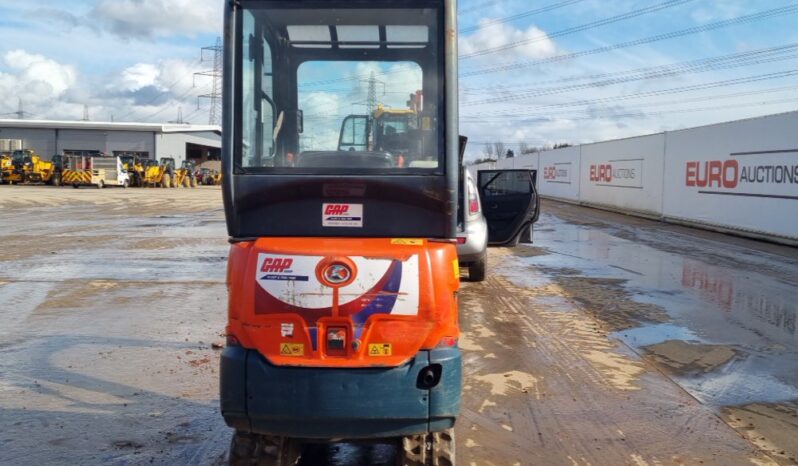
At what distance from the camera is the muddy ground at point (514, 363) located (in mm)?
4438

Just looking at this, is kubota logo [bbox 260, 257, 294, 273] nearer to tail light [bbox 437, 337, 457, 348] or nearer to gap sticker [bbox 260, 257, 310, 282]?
gap sticker [bbox 260, 257, 310, 282]

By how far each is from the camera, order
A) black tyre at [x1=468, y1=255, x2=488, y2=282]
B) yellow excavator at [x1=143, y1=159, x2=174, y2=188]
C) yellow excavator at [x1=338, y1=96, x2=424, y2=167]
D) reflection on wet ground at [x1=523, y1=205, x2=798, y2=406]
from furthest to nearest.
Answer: yellow excavator at [x1=143, y1=159, x2=174, y2=188] < black tyre at [x1=468, y1=255, x2=488, y2=282] < reflection on wet ground at [x1=523, y1=205, x2=798, y2=406] < yellow excavator at [x1=338, y1=96, x2=424, y2=167]

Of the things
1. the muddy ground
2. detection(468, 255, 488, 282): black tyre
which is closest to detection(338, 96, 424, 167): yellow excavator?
the muddy ground

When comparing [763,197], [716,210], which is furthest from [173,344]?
[716,210]

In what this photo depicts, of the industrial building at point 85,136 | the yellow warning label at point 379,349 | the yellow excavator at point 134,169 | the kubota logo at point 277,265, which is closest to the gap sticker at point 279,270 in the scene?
the kubota logo at point 277,265

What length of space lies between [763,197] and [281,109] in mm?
16646

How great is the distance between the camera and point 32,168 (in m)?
50.3

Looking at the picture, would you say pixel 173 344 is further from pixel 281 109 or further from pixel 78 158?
pixel 78 158

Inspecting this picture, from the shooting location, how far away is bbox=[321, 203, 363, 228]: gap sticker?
11.6 feet

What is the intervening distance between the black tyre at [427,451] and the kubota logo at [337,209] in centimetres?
121

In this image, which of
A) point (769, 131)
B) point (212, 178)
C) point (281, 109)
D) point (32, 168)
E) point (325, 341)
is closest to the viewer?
point (325, 341)

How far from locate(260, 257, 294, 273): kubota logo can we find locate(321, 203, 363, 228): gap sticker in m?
0.32

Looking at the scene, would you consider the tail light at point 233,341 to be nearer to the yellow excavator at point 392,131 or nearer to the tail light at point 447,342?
the tail light at point 447,342

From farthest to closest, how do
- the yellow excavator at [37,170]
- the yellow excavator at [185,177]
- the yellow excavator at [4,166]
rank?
1. the yellow excavator at [185,177]
2. the yellow excavator at [4,166]
3. the yellow excavator at [37,170]
